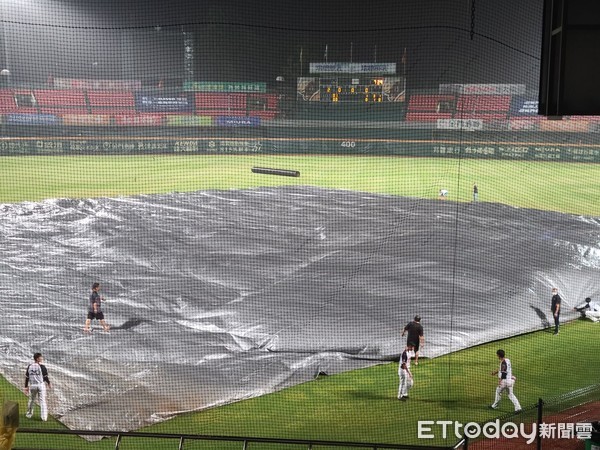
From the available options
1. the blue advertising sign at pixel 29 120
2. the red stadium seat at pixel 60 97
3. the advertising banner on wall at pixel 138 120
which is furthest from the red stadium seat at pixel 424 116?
the blue advertising sign at pixel 29 120

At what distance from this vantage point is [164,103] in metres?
26.8

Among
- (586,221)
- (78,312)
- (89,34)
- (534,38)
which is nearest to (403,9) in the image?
(534,38)

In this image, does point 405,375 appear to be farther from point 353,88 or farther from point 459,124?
point 353,88

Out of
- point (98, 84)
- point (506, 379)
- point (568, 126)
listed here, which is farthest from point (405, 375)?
point (98, 84)

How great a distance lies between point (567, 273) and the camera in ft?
41.3

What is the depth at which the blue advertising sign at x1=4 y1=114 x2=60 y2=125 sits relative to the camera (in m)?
26.3

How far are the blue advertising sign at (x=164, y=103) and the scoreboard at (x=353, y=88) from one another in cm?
536

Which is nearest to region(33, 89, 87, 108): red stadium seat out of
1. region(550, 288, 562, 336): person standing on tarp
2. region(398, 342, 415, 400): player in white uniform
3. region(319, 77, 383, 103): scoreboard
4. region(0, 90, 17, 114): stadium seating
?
region(0, 90, 17, 114): stadium seating

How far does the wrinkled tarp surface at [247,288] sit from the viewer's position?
880cm

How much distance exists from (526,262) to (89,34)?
19.5m

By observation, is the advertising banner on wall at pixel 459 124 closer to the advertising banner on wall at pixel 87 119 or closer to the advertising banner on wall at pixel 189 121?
the advertising banner on wall at pixel 189 121

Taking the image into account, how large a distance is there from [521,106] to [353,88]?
7069mm

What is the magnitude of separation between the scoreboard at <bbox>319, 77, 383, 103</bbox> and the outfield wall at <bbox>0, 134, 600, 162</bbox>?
1.69 metres

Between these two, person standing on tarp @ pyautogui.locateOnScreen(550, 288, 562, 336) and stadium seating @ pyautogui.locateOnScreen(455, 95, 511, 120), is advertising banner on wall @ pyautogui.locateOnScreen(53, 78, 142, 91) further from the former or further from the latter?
person standing on tarp @ pyautogui.locateOnScreen(550, 288, 562, 336)
